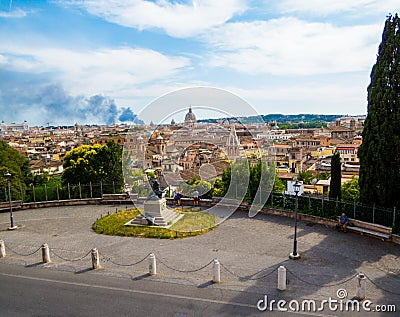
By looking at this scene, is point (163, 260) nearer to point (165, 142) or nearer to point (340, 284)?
point (340, 284)

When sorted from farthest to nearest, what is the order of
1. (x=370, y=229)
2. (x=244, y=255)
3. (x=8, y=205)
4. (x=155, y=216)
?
1. (x=8, y=205)
2. (x=155, y=216)
3. (x=370, y=229)
4. (x=244, y=255)

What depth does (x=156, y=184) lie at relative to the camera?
1716cm

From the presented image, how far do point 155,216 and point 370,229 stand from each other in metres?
9.44

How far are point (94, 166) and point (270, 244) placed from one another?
19.6m

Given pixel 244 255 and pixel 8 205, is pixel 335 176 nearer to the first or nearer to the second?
pixel 244 255

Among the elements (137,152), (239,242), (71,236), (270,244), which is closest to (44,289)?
(71,236)

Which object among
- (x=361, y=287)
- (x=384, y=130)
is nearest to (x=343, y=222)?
(x=384, y=130)

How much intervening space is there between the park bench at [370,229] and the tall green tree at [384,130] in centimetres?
131

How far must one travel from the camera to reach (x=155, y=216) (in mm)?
16312

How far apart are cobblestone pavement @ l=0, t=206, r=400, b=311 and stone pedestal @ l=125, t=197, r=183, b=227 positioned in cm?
188

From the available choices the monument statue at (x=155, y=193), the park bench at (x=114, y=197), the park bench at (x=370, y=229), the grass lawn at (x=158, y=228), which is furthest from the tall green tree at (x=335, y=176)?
the park bench at (x=114, y=197)

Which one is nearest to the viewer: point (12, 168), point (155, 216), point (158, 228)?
point (158, 228)

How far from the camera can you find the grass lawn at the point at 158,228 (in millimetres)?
14742

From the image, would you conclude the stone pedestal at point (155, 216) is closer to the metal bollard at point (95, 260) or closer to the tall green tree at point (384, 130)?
the metal bollard at point (95, 260)
